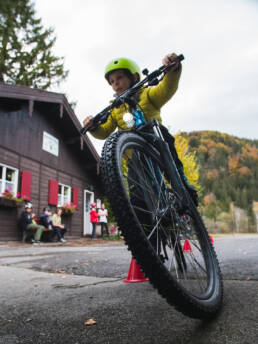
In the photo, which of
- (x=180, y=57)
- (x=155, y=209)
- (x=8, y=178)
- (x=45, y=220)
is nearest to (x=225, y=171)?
(x=45, y=220)

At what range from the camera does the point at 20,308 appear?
1.55 meters

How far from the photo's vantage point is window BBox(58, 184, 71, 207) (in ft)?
46.7

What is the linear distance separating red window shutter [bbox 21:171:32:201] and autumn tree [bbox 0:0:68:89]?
924cm

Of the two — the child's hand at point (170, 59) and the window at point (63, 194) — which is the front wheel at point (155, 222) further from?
the window at point (63, 194)

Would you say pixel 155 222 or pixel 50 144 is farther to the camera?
pixel 50 144

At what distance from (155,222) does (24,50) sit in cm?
2021

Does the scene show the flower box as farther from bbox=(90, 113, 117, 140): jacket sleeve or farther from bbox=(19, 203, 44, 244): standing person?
bbox=(90, 113, 117, 140): jacket sleeve

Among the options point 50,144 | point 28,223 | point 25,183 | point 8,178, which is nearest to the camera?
point 28,223

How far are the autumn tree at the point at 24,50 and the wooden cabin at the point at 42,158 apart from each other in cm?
640

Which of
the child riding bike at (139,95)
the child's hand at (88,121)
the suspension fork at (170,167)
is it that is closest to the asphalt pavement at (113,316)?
the suspension fork at (170,167)

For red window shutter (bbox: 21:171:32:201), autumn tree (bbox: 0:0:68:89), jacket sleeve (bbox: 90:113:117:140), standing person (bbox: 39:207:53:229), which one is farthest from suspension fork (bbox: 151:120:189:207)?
autumn tree (bbox: 0:0:68:89)

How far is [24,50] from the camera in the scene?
18.7 metres

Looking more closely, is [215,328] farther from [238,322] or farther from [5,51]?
[5,51]

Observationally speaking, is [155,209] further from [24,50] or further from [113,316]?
[24,50]
